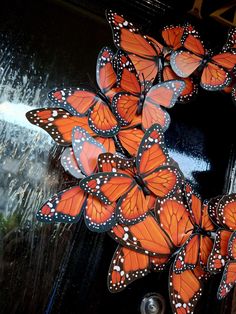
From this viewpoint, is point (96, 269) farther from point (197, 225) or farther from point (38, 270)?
point (197, 225)

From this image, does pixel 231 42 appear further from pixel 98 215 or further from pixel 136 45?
pixel 98 215

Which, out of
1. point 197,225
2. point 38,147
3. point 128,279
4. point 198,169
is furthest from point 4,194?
point 198,169

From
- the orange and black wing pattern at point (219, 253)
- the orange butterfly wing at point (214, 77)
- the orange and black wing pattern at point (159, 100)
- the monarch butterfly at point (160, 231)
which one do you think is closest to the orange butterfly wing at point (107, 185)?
the monarch butterfly at point (160, 231)

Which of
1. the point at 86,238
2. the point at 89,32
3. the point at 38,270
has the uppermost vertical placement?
the point at 89,32

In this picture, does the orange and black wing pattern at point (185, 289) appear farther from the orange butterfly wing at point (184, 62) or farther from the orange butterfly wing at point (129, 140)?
the orange butterfly wing at point (184, 62)

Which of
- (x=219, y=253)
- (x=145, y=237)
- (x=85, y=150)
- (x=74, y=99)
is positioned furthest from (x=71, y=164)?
(x=219, y=253)

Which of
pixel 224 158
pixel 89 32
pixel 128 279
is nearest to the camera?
pixel 128 279
